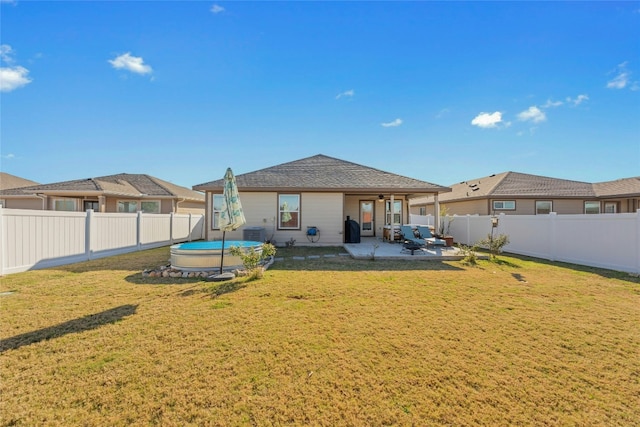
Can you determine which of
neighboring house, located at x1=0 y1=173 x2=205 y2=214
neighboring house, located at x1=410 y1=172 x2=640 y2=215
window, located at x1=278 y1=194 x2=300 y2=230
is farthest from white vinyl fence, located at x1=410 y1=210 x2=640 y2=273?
neighboring house, located at x1=0 y1=173 x2=205 y2=214

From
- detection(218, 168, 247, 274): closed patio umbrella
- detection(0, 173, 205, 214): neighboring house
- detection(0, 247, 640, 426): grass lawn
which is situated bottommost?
detection(0, 247, 640, 426): grass lawn

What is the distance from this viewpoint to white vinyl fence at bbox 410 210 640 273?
7.62 meters

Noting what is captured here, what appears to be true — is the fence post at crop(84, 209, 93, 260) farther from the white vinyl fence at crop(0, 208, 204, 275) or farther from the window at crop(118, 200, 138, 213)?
the window at crop(118, 200, 138, 213)

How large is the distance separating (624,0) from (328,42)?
9.69m

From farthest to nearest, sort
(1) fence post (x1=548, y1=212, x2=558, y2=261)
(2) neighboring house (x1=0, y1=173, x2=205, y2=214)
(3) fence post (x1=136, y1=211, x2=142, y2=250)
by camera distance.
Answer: (2) neighboring house (x1=0, y1=173, x2=205, y2=214) → (3) fence post (x1=136, y1=211, x2=142, y2=250) → (1) fence post (x1=548, y1=212, x2=558, y2=261)

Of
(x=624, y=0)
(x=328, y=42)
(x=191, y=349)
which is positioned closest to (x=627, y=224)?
(x=624, y=0)

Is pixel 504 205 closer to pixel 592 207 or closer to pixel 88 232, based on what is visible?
pixel 592 207

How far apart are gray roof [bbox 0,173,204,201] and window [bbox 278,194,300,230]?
11.8m

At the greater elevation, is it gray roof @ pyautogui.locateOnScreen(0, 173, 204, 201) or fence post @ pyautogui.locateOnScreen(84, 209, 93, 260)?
gray roof @ pyautogui.locateOnScreen(0, 173, 204, 201)

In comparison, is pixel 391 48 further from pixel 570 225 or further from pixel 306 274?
pixel 306 274

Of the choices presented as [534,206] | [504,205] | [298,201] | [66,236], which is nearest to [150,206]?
[66,236]

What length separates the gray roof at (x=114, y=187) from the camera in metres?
17.2

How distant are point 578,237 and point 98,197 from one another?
2578cm

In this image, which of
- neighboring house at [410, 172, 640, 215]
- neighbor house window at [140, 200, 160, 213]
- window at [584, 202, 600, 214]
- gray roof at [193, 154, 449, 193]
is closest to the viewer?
gray roof at [193, 154, 449, 193]
